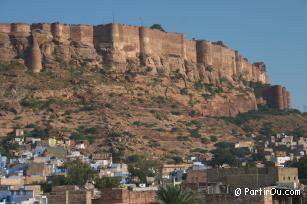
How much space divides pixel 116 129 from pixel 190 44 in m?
17.6

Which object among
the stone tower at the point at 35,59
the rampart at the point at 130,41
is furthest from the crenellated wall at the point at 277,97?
the stone tower at the point at 35,59

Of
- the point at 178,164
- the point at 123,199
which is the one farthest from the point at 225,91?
the point at 123,199

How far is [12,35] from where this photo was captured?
56.6 meters

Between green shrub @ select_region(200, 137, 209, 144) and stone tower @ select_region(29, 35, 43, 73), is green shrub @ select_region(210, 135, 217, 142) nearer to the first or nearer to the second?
green shrub @ select_region(200, 137, 209, 144)

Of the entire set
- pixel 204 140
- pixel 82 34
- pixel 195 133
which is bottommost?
pixel 204 140

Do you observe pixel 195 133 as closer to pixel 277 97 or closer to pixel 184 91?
pixel 184 91

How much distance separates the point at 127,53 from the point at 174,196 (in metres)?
45.0

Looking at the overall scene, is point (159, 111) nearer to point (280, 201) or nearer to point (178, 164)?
point (178, 164)

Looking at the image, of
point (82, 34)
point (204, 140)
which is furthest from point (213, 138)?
point (82, 34)

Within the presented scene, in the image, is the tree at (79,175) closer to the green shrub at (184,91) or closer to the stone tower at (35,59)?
the stone tower at (35,59)

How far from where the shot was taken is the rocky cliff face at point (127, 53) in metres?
56.6

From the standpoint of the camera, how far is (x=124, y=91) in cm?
5816

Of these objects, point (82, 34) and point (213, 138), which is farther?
point (82, 34)

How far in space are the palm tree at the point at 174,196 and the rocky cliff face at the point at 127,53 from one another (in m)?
40.8
